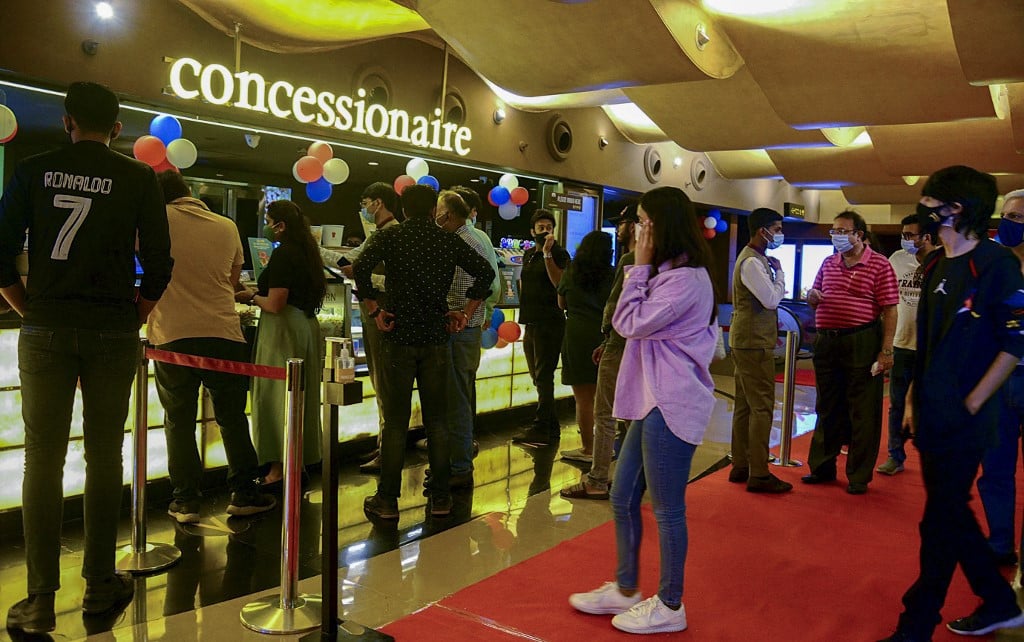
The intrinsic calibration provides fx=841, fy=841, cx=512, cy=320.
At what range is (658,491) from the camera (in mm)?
2830

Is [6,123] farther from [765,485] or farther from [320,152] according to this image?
[765,485]

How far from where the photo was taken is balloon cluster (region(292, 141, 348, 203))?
5.46m

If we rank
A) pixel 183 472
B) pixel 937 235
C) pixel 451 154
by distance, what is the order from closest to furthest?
pixel 937 235
pixel 183 472
pixel 451 154

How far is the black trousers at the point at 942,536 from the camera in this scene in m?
2.63

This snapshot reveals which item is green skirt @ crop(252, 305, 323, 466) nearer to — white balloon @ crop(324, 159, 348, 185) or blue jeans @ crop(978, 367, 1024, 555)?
white balloon @ crop(324, 159, 348, 185)

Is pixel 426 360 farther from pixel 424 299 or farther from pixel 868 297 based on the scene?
pixel 868 297

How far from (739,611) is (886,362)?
227 cm

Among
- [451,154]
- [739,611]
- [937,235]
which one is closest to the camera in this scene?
[937,235]

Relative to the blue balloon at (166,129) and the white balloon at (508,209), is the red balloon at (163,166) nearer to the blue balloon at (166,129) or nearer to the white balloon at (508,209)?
the blue balloon at (166,129)

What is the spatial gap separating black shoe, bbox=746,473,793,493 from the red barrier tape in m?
2.88

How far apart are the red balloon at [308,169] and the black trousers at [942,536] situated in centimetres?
405

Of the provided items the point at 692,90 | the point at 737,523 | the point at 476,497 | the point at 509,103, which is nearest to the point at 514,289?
the point at 509,103

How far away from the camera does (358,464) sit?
5.33m

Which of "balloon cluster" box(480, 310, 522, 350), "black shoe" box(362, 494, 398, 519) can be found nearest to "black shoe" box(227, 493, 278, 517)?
"black shoe" box(362, 494, 398, 519)
